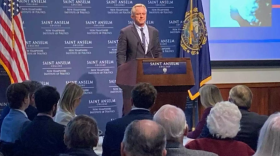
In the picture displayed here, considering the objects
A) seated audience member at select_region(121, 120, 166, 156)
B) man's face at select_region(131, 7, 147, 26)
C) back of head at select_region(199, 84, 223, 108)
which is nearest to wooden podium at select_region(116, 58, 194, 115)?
back of head at select_region(199, 84, 223, 108)

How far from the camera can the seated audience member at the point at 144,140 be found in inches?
75.4

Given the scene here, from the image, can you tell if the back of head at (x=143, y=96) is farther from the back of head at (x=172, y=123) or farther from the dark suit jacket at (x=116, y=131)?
the back of head at (x=172, y=123)

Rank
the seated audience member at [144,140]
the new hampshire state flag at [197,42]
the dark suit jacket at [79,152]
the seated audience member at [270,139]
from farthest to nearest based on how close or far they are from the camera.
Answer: the new hampshire state flag at [197,42] < the dark suit jacket at [79,152] < the seated audience member at [270,139] < the seated audience member at [144,140]

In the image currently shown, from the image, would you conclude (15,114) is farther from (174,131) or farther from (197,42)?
(197,42)

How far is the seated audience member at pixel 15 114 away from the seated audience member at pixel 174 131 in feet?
4.83

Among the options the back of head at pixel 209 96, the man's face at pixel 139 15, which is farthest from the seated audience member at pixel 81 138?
the man's face at pixel 139 15

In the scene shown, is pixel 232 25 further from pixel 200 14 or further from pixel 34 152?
pixel 34 152

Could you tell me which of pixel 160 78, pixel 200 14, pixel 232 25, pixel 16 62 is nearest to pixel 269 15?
pixel 232 25

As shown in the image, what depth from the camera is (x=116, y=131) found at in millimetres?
3289

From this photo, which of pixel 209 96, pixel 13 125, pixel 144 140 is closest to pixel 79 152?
pixel 144 140

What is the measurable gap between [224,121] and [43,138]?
130 cm

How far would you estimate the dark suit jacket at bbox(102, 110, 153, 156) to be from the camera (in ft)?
10.8

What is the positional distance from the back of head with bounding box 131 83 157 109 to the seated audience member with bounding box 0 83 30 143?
924 mm

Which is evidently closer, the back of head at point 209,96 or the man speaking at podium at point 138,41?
the back of head at point 209,96
